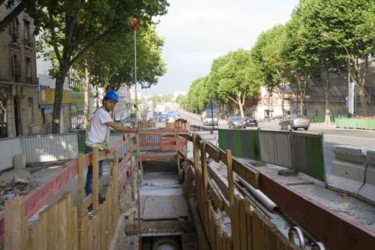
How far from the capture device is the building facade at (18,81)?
29.1 meters

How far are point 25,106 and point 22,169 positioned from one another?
1669 centimetres

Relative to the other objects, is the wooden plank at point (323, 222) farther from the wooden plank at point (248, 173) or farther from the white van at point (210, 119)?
the white van at point (210, 119)

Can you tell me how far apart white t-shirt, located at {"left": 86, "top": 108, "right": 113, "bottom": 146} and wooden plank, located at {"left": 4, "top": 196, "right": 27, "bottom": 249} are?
4.36 m

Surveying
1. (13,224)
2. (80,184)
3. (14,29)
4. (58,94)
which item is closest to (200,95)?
(14,29)

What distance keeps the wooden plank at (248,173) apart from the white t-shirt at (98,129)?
3317 millimetres

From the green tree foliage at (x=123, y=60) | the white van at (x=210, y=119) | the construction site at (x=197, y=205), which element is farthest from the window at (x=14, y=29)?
the construction site at (x=197, y=205)

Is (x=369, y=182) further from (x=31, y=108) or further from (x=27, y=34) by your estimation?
(x=27, y=34)

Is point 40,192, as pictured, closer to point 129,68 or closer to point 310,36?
point 310,36

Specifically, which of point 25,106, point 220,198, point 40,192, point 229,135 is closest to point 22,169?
point 229,135

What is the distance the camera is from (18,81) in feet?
Answer: 102

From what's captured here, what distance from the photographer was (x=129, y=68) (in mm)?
45375

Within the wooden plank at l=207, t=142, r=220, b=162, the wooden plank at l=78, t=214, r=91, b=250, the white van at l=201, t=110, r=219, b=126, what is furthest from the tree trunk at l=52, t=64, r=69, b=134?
Answer: the wooden plank at l=78, t=214, r=91, b=250

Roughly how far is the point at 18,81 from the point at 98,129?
86.7 feet

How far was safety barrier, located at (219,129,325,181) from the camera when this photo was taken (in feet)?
34.7
